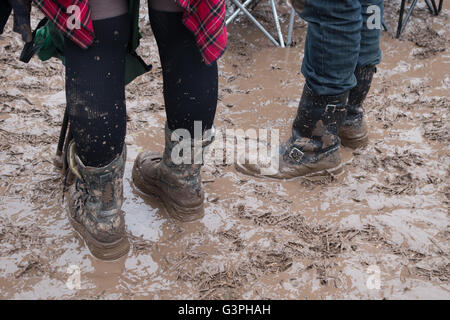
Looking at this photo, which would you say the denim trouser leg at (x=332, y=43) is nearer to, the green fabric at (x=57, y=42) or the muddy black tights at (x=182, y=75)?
the muddy black tights at (x=182, y=75)

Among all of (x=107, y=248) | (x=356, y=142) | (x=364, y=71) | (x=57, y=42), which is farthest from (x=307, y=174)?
(x=57, y=42)

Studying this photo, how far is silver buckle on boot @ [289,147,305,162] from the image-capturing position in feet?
6.93

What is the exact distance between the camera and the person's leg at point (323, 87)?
1.79 metres

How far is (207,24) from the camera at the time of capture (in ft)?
4.43

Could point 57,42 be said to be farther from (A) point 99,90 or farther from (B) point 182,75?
(B) point 182,75

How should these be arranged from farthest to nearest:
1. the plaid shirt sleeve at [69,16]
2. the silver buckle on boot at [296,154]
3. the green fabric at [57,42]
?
the silver buckle on boot at [296,154], the green fabric at [57,42], the plaid shirt sleeve at [69,16]

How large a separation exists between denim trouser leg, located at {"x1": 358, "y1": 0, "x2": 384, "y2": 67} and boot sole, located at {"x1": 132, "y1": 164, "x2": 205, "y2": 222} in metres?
1.03

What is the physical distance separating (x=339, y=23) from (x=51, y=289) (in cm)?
146

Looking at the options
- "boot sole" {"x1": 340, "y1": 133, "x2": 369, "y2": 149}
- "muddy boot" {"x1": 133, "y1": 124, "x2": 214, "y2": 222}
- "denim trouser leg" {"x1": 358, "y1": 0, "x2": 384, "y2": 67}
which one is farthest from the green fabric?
"boot sole" {"x1": 340, "y1": 133, "x2": 369, "y2": 149}

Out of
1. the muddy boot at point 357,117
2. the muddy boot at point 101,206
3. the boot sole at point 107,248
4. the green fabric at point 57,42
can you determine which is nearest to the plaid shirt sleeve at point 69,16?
the green fabric at point 57,42

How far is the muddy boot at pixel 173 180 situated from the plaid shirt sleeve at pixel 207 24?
351mm

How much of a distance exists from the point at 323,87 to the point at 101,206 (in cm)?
103

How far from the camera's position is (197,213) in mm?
1845
